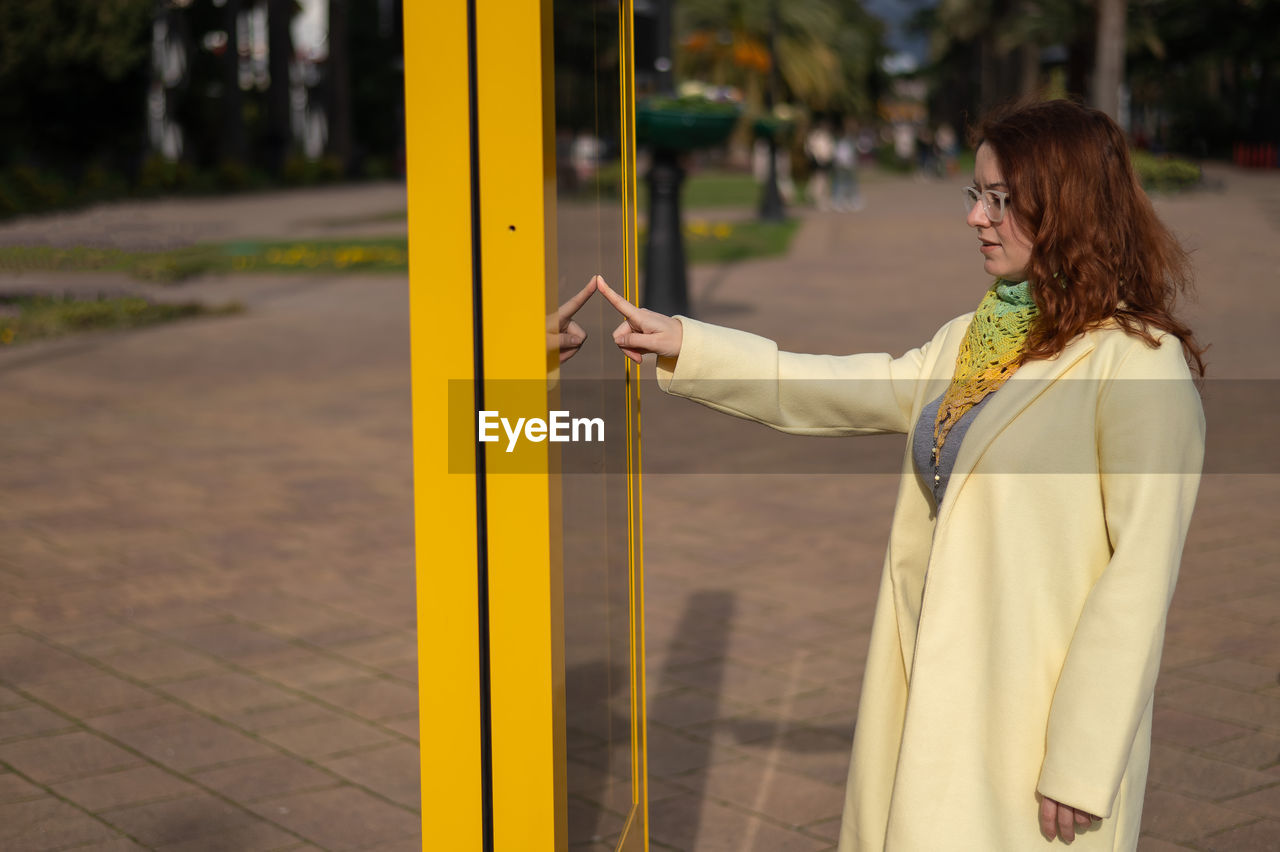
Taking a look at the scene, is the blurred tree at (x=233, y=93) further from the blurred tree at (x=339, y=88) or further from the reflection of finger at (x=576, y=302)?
the reflection of finger at (x=576, y=302)

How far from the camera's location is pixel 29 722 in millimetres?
4363

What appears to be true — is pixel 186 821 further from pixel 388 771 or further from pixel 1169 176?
pixel 1169 176

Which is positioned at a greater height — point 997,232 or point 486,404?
point 997,232

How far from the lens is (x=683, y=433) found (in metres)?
8.86

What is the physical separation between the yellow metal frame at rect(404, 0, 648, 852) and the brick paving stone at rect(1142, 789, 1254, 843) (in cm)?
209

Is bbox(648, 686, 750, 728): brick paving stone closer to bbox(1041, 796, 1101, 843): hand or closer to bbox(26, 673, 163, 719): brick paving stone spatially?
bbox(26, 673, 163, 719): brick paving stone

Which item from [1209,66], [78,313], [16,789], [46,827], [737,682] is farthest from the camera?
[1209,66]

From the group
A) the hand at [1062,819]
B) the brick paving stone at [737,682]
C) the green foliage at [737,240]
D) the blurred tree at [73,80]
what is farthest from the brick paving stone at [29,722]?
the blurred tree at [73,80]

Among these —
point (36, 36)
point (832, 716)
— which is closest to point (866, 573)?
point (832, 716)

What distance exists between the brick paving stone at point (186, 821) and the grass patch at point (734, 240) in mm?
14423

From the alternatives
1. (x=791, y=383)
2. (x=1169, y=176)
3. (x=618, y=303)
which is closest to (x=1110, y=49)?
(x=1169, y=176)

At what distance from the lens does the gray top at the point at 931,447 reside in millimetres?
2209

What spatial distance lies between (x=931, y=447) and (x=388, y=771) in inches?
90.9

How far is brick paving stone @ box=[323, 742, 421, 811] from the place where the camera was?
3906mm
